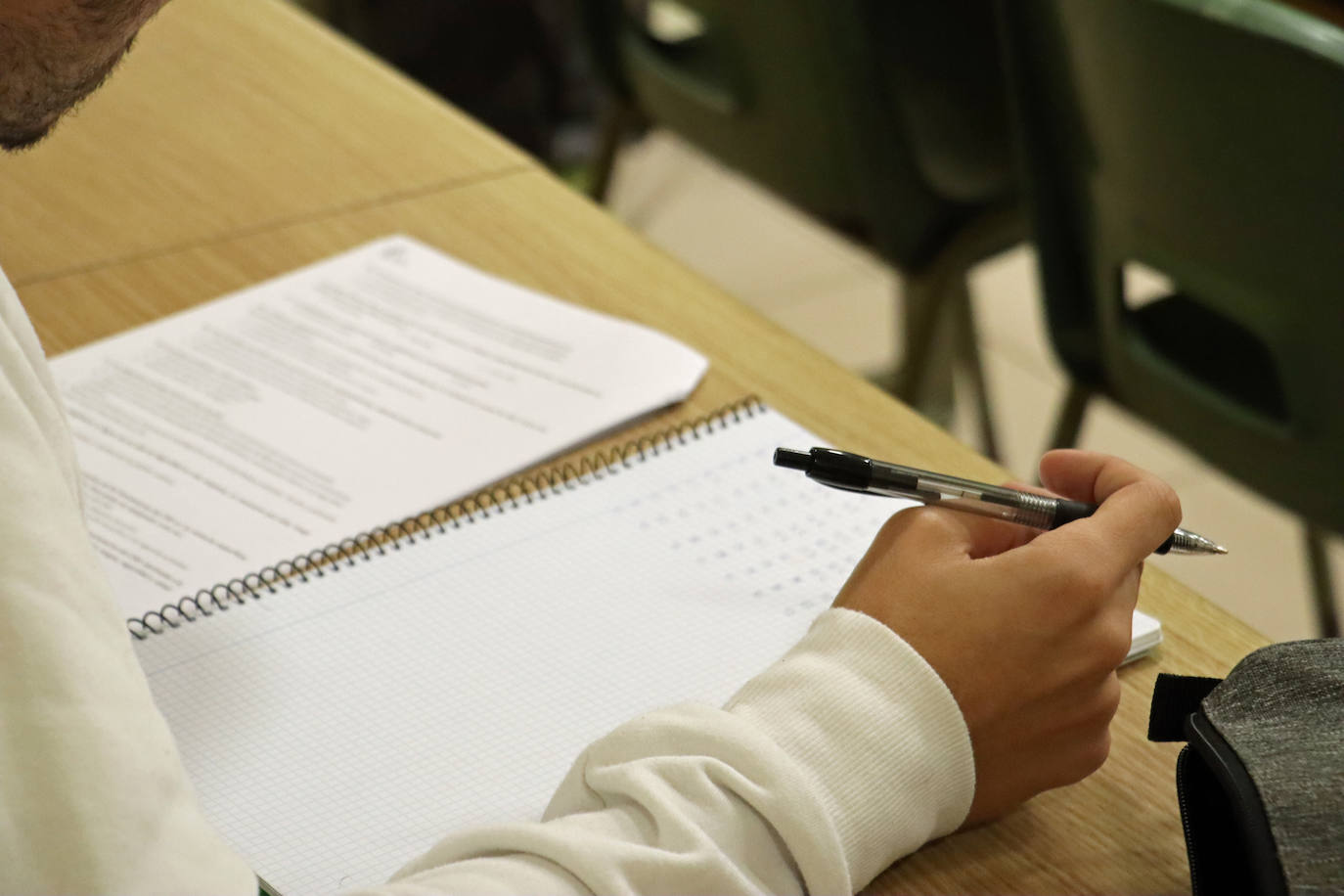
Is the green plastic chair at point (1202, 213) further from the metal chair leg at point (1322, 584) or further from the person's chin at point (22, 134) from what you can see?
the person's chin at point (22, 134)

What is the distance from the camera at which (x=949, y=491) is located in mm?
655

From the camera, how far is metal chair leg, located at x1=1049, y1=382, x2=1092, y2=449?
1.48m

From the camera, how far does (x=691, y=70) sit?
6.00 ft

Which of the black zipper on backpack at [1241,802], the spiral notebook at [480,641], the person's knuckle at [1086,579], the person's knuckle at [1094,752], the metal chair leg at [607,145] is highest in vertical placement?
the person's knuckle at [1086,579]

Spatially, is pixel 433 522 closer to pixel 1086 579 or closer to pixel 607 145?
pixel 1086 579

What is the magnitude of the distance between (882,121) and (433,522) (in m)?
0.91

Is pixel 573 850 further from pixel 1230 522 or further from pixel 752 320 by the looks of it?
pixel 1230 522

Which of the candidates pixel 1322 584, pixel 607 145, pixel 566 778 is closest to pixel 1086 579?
pixel 566 778

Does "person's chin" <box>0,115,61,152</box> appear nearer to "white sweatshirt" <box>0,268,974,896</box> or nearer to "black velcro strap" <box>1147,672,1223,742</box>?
"white sweatshirt" <box>0,268,974,896</box>

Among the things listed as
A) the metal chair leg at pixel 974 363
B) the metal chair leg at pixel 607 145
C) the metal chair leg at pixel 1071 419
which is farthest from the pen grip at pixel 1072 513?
the metal chair leg at pixel 607 145

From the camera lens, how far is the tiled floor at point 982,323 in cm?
188

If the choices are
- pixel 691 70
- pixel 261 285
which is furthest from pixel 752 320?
pixel 691 70

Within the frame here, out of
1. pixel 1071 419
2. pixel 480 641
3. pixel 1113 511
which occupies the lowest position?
pixel 1071 419

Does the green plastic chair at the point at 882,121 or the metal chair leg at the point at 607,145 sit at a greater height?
the green plastic chair at the point at 882,121
